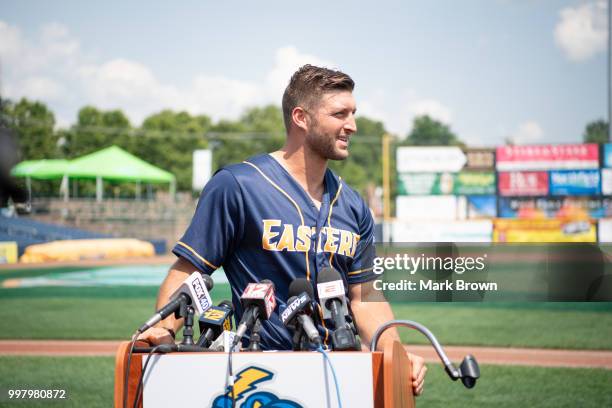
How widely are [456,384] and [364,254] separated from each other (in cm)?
576

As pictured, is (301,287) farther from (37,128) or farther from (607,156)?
(37,128)

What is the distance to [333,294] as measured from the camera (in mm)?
2744

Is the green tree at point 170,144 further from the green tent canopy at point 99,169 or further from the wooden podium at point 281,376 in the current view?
the wooden podium at point 281,376

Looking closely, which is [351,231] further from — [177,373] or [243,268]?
[177,373]

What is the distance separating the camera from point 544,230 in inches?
1238

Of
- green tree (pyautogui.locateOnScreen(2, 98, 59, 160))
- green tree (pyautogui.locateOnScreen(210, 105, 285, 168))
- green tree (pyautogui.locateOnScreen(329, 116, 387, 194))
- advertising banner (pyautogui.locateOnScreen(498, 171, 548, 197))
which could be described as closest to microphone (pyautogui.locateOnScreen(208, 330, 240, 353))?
advertising banner (pyautogui.locateOnScreen(498, 171, 548, 197))

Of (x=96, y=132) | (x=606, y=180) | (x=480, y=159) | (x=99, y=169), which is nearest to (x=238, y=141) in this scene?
(x=96, y=132)

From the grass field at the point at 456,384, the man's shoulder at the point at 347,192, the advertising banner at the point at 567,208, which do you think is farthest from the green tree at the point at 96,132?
the man's shoulder at the point at 347,192

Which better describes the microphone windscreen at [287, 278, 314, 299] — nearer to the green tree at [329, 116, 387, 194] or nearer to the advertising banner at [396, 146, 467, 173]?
the advertising banner at [396, 146, 467, 173]

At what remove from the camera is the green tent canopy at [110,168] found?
4016cm

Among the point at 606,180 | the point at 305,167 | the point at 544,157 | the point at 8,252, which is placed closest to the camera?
the point at 305,167

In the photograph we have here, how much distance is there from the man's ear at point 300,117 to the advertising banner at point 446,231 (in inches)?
1121

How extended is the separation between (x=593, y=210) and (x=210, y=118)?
183ft

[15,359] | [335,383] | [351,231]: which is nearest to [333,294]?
[335,383]
